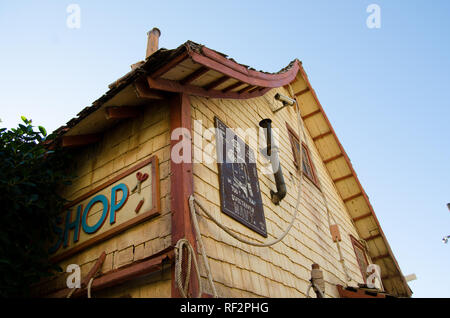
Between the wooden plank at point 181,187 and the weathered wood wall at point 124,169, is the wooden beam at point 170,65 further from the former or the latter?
the weathered wood wall at point 124,169

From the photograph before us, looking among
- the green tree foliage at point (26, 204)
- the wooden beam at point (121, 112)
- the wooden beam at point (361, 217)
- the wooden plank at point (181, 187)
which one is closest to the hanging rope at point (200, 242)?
the wooden plank at point (181, 187)

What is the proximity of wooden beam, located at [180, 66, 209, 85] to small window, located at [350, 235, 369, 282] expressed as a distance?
6.58m

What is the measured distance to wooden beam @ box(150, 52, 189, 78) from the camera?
142 inches

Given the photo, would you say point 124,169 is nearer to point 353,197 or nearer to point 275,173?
point 275,173

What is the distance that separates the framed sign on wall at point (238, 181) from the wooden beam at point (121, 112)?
3.70 ft

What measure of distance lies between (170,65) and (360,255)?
24.9 ft

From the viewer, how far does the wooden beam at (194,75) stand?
4.05m

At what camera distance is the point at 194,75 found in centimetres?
412

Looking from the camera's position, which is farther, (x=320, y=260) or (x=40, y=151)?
(x=320, y=260)

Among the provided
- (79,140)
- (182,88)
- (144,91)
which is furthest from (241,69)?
(79,140)
